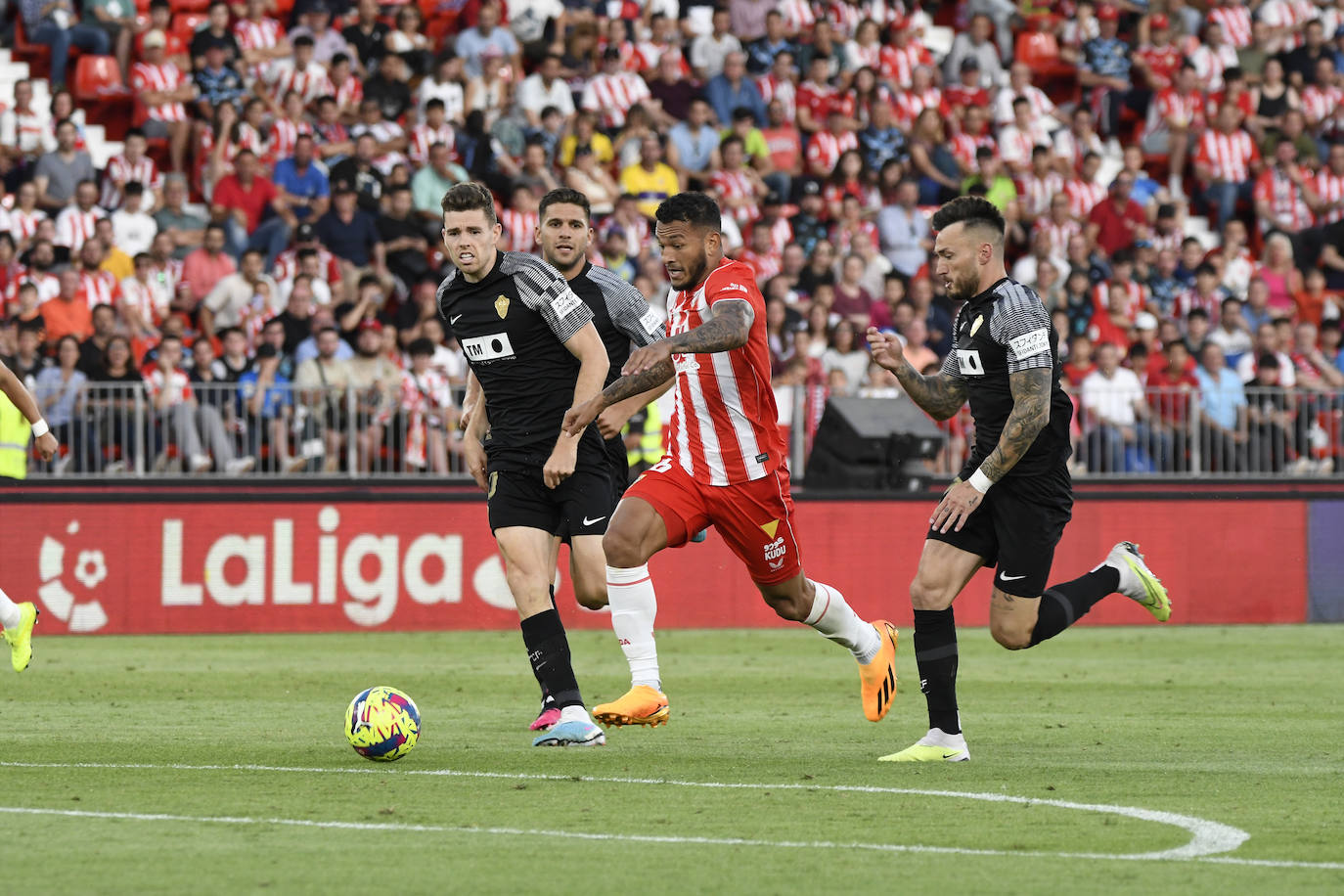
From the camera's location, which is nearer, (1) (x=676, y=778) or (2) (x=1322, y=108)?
(1) (x=676, y=778)

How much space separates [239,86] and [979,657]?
34.3 feet

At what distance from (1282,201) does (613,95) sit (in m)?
8.34

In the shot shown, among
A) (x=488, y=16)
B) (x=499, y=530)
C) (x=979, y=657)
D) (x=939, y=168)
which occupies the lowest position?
(x=979, y=657)

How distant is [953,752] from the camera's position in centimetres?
848

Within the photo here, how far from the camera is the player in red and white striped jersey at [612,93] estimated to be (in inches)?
887

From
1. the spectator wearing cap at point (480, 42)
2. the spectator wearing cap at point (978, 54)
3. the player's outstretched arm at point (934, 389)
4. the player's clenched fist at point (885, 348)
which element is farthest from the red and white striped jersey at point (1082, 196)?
the player's clenched fist at point (885, 348)

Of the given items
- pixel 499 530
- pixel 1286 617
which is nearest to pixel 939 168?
pixel 1286 617

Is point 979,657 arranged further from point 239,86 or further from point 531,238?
point 239,86

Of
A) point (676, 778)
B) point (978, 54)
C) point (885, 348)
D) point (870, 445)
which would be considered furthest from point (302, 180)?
point (676, 778)

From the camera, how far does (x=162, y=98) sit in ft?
68.8

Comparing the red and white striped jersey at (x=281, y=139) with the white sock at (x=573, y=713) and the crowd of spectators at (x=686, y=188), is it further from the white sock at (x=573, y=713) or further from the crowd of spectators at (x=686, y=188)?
the white sock at (x=573, y=713)

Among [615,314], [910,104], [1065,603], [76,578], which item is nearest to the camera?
[1065,603]

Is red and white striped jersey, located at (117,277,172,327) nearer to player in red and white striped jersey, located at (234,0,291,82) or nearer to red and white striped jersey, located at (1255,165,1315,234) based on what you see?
player in red and white striped jersey, located at (234,0,291,82)

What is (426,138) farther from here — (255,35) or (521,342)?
(521,342)
